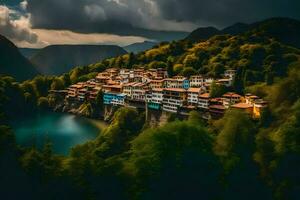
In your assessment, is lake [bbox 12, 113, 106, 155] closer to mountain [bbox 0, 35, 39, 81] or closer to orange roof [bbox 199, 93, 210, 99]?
orange roof [bbox 199, 93, 210, 99]

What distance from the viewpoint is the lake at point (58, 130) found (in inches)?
1164

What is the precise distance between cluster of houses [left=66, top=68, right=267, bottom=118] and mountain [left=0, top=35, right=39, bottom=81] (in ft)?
104

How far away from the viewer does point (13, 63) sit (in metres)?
83.2

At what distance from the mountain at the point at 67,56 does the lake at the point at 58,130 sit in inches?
2760

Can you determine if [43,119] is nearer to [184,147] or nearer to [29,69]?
[184,147]

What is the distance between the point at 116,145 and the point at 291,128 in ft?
35.6

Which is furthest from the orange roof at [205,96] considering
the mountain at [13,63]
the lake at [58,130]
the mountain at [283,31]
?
the mountain at [13,63]

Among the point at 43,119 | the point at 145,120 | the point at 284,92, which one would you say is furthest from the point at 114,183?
the point at 43,119

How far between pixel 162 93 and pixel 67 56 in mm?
91439

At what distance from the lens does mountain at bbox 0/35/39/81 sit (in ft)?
264

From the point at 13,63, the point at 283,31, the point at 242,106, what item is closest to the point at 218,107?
the point at 242,106

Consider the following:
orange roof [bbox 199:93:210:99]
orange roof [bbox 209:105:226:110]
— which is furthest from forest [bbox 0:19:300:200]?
orange roof [bbox 199:93:210:99]

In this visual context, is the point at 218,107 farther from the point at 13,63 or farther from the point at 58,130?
the point at 13,63

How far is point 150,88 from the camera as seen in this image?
4103 cm
